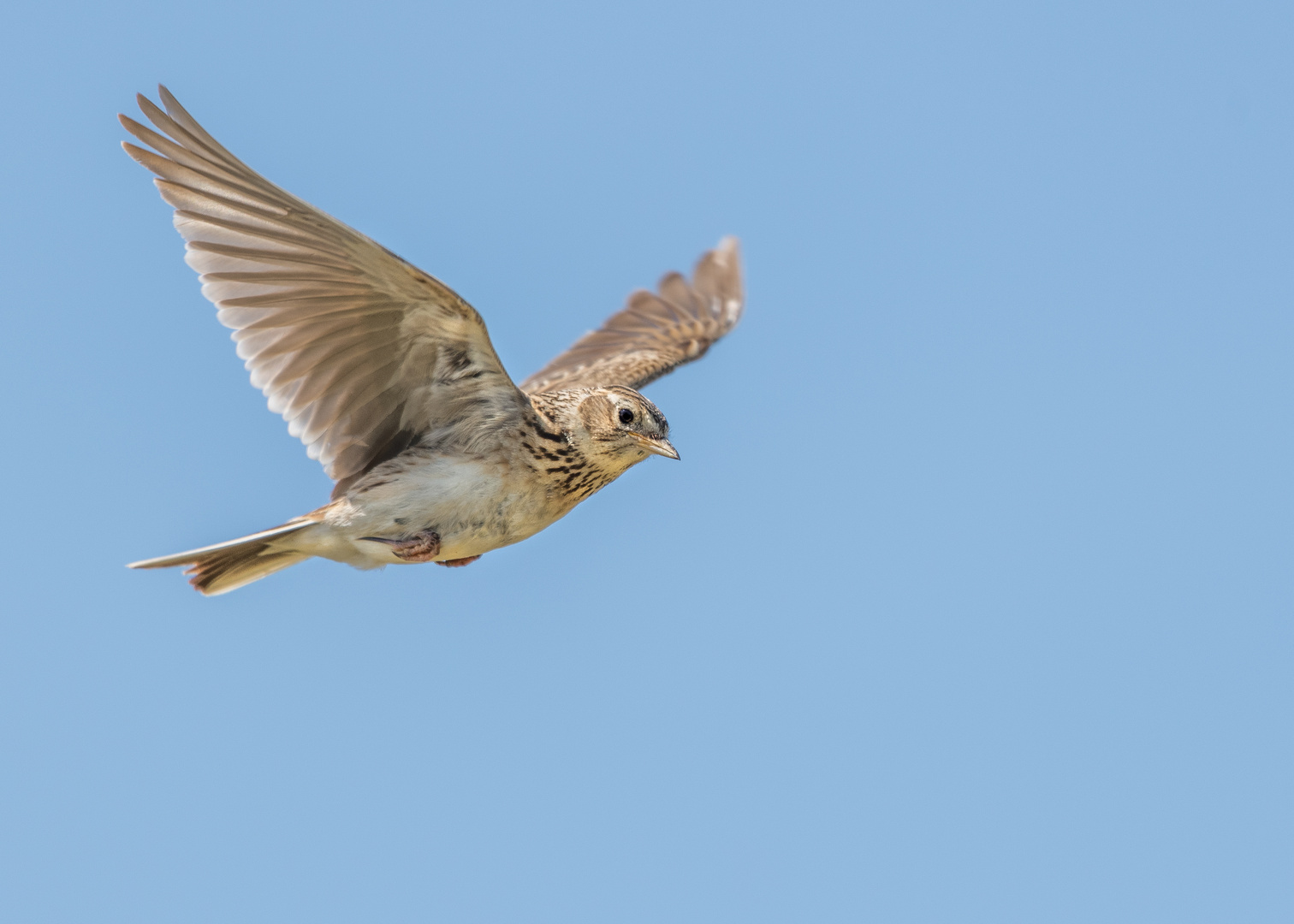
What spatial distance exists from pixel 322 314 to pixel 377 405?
724mm

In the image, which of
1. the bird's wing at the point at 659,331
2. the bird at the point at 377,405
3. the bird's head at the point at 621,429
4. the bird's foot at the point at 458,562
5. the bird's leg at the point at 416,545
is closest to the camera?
the bird at the point at 377,405

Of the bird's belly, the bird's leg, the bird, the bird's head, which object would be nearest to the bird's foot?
the bird

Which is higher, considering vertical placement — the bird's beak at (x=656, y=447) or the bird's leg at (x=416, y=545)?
the bird's beak at (x=656, y=447)

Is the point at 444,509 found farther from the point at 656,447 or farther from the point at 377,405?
the point at 656,447

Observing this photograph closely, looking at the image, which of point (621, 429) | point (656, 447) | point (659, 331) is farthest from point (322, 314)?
point (659, 331)

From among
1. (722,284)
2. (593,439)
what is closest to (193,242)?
(593,439)

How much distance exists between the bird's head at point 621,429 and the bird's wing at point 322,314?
47 centimetres

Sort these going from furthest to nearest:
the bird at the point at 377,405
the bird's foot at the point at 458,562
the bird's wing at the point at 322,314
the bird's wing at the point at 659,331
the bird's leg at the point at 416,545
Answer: the bird's wing at the point at 659,331
the bird's foot at the point at 458,562
the bird's leg at the point at 416,545
the bird at the point at 377,405
the bird's wing at the point at 322,314

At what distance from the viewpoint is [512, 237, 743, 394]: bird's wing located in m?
11.2

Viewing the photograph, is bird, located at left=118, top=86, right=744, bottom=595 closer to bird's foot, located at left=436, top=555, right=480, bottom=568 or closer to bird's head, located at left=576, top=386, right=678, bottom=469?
bird's head, located at left=576, top=386, right=678, bottom=469

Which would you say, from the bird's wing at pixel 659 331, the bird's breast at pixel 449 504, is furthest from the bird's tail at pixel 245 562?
the bird's wing at pixel 659 331

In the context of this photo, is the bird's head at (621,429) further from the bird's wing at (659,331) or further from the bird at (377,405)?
A: the bird's wing at (659,331)

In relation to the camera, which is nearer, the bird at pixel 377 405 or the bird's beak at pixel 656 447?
the bird at pixel 377 405

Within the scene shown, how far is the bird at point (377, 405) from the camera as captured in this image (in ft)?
24.2
